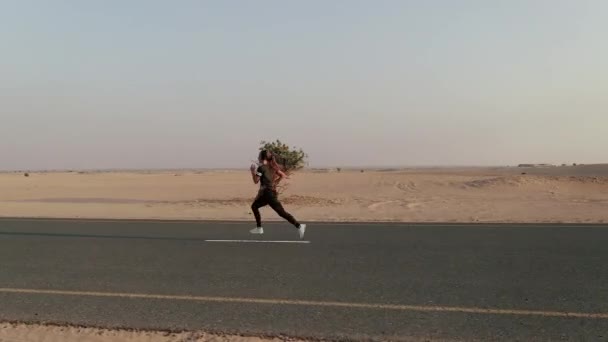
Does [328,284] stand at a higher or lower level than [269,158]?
lower

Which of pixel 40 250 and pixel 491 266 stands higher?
pixel 491 266

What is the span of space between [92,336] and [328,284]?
2754 mm

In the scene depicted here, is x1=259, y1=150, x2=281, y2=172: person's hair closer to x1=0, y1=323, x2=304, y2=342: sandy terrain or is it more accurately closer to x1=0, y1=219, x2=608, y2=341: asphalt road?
x1=0, y1=219, x2=608, y2=341: asphalt road

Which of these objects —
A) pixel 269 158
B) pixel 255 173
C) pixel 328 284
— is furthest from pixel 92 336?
pixel 269 158

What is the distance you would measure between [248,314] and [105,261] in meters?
3.96

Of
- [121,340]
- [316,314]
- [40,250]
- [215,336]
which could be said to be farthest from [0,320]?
[40,250]

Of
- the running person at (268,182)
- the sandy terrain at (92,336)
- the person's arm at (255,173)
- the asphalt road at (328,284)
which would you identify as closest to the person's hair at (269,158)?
the running person at (268,182)

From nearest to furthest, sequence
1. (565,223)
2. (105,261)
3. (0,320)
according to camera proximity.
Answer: (0,320), (105,261), (565,223)

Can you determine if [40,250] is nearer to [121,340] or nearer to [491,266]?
[121,340]

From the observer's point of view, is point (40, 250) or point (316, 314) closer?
point (316, 314)

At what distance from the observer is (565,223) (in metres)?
12.5

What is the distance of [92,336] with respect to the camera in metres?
4.40

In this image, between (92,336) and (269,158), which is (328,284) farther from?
(269,158)

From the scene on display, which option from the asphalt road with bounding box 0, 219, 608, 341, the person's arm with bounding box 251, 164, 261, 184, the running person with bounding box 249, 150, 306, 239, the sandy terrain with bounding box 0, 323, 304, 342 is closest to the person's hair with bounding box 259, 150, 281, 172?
the running person with bounding box 249, 150, 306, 239
